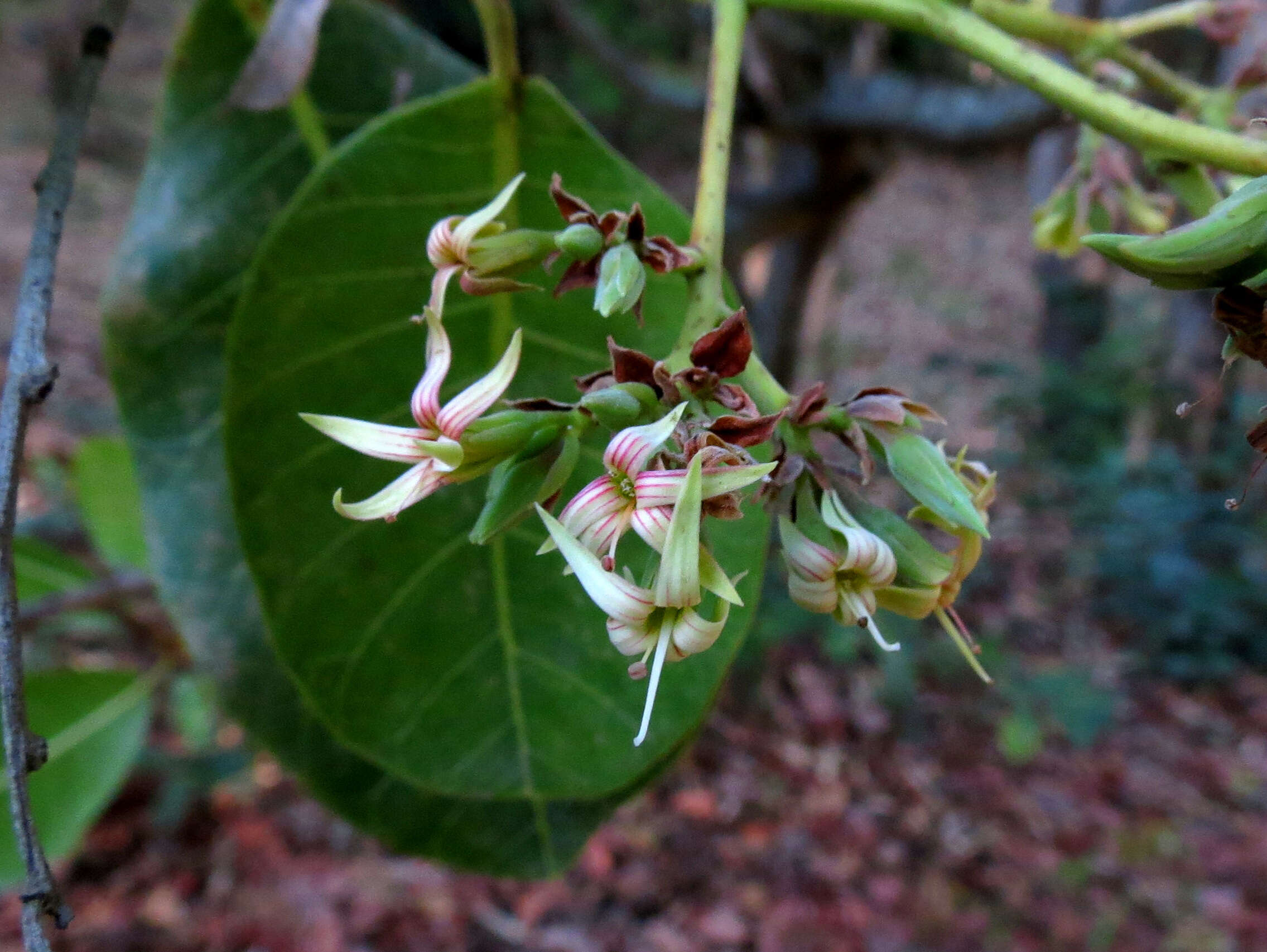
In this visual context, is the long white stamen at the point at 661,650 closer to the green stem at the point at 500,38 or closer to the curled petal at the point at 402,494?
the curled petal at the point at 402,494

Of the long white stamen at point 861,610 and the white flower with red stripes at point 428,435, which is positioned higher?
the white flower with red stripes at point 428,435

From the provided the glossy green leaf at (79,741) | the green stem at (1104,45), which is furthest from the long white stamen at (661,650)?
the glossy green leaf at (79,741)

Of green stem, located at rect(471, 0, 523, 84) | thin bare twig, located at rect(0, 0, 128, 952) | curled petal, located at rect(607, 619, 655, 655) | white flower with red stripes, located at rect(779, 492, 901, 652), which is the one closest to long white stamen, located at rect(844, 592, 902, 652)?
white flower with red stripes, located at rect(779, 492, 901, 652)

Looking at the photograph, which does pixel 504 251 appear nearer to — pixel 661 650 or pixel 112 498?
pixel 661 650

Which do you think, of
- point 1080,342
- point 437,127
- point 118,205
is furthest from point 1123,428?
point 118,205

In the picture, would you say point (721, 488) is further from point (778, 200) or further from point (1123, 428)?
point (1123, 428)

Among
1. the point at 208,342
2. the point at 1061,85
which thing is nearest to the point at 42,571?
the point at 208,342

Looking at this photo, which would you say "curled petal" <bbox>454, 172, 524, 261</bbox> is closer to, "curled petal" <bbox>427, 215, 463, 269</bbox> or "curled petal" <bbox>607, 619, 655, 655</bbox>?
"curled petal" <bbox>427, 215, 463, 269</bbox>
